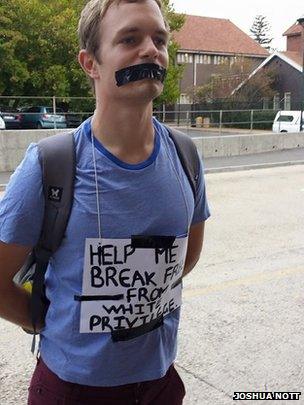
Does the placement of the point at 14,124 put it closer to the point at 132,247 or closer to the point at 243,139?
the point at 243,139

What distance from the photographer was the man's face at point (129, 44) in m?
1.50

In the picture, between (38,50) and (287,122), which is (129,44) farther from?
(38,50)

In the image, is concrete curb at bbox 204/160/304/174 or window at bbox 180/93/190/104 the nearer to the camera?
concrete curb at bbox 204/160/304/174

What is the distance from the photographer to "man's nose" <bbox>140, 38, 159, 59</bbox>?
1.52 meters

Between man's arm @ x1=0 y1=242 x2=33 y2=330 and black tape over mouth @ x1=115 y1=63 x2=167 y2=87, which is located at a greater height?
black tape over mouth @ x1=115 y1=63 x2=167 y2=87

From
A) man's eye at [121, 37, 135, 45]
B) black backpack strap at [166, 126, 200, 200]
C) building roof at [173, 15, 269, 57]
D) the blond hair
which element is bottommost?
black backpack strap at [166, 126, 200, 200]

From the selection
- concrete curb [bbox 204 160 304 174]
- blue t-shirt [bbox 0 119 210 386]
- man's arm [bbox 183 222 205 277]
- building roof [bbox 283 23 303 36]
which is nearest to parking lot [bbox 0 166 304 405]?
man's arm [bbox 183 222 205 277]

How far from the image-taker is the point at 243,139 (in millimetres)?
18156

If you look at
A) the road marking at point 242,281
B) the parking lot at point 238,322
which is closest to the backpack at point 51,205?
the parking lot at point 238,322

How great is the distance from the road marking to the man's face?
358cm

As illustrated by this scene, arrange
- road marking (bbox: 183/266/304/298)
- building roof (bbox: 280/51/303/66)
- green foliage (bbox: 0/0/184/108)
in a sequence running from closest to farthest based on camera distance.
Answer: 1. road marking (bbox: 183/266/304/298)
2. green foliage (bbox: 0/0/184/108)
3. building roof (bbox: 280/51/303/66)

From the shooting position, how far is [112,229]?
5.01 ft

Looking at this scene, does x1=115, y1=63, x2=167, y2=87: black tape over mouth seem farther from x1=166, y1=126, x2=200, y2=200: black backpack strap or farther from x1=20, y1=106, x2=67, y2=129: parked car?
x1=20, y1=106, x2=67, y2=129: parked car

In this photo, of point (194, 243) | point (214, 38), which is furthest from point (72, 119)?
point (214, 38)
